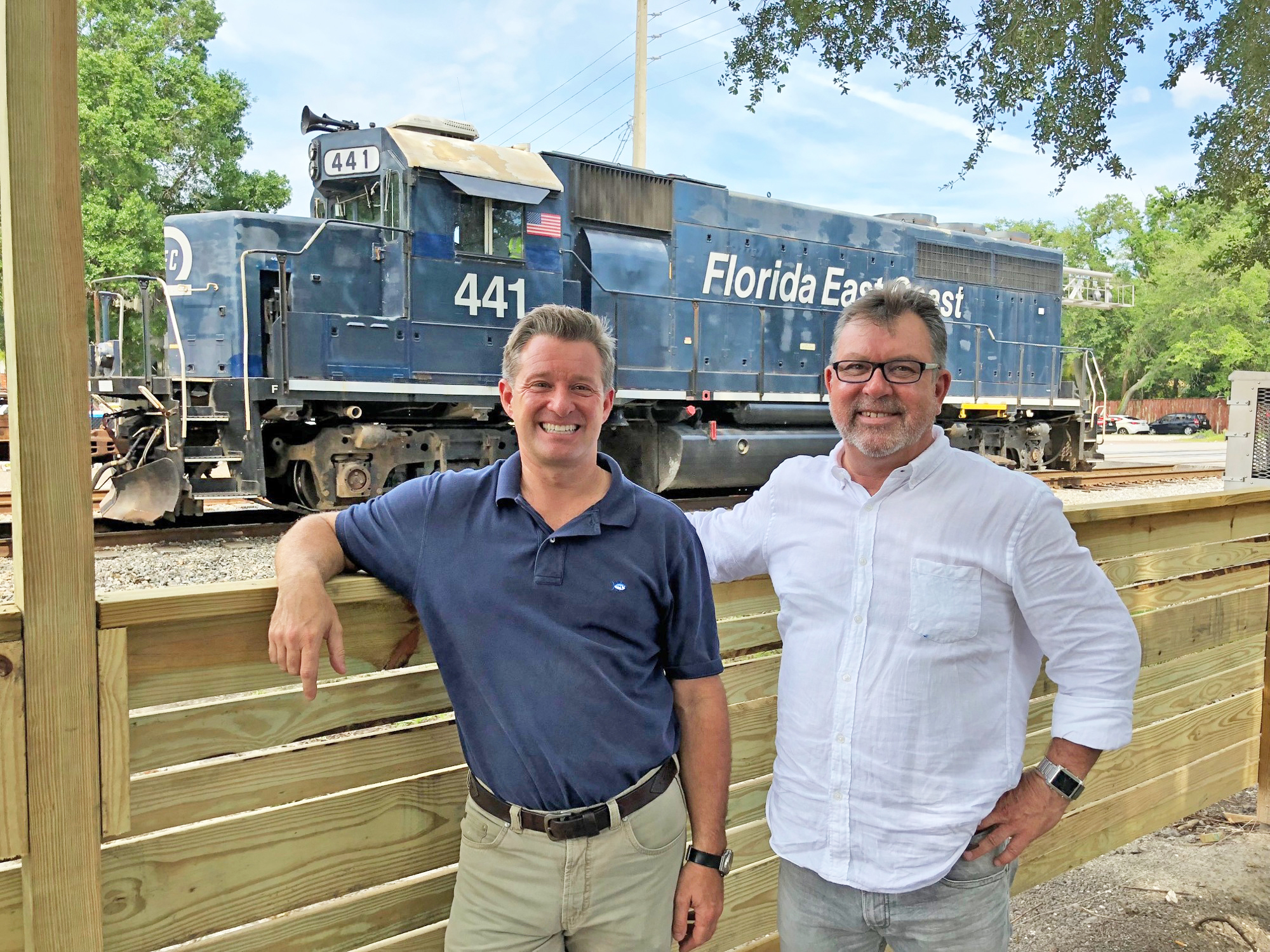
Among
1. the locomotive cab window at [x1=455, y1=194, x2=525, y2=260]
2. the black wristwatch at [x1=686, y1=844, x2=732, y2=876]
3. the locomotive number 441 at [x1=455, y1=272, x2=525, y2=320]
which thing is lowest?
the black wristwatch at [x1=686, y1=844, x2=732, y2=876]

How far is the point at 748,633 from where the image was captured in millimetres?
2395

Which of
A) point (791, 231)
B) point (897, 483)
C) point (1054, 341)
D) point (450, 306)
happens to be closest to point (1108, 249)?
point (1054, 341)

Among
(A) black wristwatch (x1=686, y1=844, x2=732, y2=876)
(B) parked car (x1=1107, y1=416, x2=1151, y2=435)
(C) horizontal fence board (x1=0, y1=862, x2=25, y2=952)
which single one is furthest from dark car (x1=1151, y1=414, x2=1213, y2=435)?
(C) horizontal fence board (x1=0, y1=862, x2=25, y2=952)

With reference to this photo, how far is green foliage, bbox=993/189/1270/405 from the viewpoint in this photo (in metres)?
41.8

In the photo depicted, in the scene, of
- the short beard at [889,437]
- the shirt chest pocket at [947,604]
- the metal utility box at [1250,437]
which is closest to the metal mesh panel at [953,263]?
the metal utility box at [1250,437]

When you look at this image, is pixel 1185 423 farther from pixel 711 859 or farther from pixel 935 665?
pixel 711 859

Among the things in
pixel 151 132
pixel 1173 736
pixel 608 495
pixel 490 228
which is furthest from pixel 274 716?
pixel 151 132

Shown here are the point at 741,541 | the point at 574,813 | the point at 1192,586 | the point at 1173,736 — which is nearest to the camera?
the point at 574,813

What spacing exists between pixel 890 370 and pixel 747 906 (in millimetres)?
1532

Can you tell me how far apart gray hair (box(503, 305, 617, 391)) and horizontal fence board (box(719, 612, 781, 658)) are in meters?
0.78

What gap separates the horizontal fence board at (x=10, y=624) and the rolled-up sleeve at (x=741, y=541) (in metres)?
1.33

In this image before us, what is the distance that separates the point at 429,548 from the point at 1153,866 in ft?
12.0

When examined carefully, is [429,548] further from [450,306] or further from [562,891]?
[450,306]

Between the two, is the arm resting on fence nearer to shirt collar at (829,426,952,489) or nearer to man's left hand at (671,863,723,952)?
man's left hand at (671,863,723,952)
